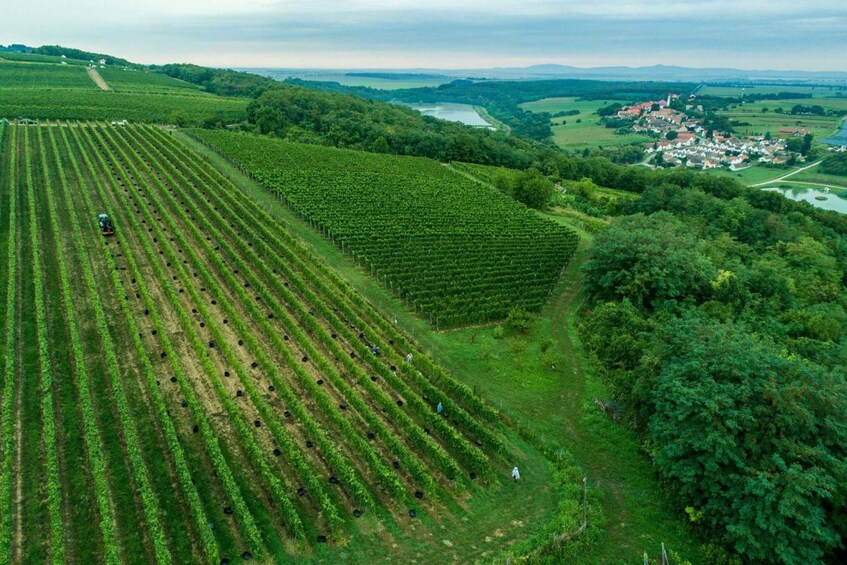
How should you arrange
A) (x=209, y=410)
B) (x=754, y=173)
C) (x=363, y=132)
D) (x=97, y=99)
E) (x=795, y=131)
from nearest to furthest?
(x=209, y=410) → (x=363, y=132) → (x=97, y=99) → (x=754, y=173) → (x=795, y=131)

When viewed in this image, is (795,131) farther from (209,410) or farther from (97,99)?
(97,99)

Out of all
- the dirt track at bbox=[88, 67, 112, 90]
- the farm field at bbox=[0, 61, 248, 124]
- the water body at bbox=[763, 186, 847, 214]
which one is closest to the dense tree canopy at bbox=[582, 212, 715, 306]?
the water body at bbox=[763, 186, 847, 214]

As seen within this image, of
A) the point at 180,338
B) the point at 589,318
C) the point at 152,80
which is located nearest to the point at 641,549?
the point at 589,318

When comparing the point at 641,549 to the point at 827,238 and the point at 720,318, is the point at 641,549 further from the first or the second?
the point at 827,238

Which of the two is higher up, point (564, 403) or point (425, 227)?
point (425, 227)

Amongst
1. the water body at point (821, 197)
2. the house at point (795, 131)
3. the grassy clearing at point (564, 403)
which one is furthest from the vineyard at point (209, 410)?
the house at point (795, 131)

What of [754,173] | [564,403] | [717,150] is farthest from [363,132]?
[717,150]

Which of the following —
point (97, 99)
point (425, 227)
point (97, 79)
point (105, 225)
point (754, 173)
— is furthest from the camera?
point (97, 79)
